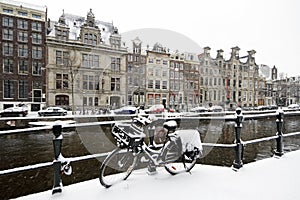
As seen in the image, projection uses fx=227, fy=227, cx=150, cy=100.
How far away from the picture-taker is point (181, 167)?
3352mm

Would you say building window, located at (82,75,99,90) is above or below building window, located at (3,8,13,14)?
below

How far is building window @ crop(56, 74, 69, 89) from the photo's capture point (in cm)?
2702

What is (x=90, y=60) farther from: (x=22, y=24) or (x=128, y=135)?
(x=128, y=135)


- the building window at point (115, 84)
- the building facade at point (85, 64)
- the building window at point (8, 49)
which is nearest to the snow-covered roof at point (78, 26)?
the building facade at point (85, 64)

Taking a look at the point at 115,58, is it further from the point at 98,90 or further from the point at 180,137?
the point at 180,137

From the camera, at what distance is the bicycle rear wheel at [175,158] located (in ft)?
10.1

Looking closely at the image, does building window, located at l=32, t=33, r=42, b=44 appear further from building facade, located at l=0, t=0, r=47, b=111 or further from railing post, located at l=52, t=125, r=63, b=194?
railing post, located at l=52, t=125, r=63, b=194

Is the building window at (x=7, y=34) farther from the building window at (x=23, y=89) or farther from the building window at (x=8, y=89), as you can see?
the building window at (x=23, y=89)

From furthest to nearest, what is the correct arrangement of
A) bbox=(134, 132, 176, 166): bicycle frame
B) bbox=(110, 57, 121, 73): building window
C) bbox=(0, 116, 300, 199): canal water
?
1. bbox=(110, 57, 121, 73): building window
2. bbox=(0, 116, 300, 199): canal water
3. bbox=(134, 132, 176, 166): bicycle frame

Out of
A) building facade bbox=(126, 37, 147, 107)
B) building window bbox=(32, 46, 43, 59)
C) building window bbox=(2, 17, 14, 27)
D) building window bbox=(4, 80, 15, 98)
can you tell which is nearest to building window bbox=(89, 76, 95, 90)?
building facade bbox=(126, 37, 147, 107)

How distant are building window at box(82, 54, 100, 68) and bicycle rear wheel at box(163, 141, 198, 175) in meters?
27.2

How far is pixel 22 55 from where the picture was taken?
1018 inches

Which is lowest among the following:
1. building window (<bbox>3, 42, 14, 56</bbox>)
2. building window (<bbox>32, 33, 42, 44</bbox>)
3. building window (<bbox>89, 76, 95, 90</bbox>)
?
building window (<bbox>89, 76, 95, 90</bbox>)

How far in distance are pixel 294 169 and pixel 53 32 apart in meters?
29.1
